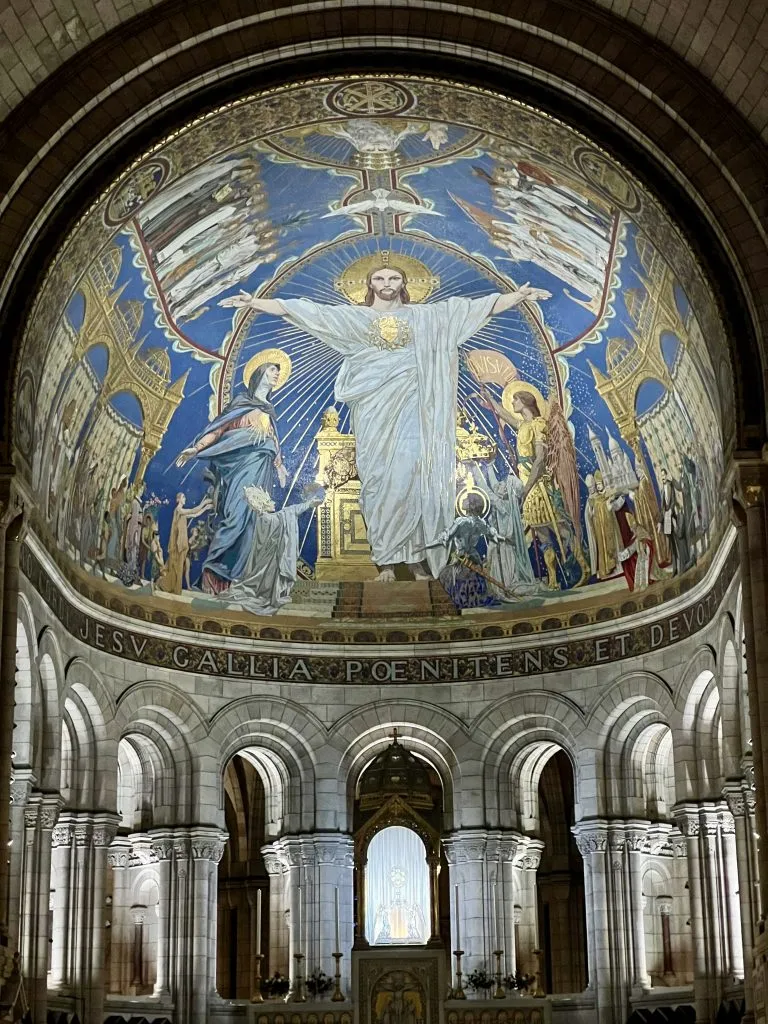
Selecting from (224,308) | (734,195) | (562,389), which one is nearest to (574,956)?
(562,389)

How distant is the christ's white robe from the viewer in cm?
3375

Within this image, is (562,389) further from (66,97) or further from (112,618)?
(66,97)

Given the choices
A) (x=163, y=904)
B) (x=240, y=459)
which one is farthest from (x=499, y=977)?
(x=240, y=459)

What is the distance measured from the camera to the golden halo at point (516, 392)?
112ft

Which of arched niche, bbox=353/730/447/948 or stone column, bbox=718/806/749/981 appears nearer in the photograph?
stone column, bbox=718/806/749/981

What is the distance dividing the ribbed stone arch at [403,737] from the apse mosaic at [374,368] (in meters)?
2.14

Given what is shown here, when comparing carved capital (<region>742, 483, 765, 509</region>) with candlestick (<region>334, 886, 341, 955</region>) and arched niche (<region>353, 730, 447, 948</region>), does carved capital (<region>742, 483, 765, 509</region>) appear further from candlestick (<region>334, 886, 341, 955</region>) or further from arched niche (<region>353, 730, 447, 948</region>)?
candlestick (<region>334, 886, 341, 955</region>)

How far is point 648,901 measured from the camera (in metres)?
32.8

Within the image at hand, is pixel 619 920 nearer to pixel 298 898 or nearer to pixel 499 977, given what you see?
pixel 499 977

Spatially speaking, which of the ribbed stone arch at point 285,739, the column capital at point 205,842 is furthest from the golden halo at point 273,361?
the column capital at point 205,842

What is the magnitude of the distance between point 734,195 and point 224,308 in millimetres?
10139

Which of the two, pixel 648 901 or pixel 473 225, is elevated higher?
pixel 473 225

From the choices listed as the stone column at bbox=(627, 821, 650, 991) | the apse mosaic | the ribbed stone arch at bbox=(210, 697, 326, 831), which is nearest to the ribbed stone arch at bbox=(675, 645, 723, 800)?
the stone column at bbox=(627, 821, 650, 991)

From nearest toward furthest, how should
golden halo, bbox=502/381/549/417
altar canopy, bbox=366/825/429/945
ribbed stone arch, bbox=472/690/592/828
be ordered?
altar canopy, bbox=366/825/429/945 < ribbed stone arch, bbox=472/690/592/828 < golden halo, bbox=502/381/549/417
